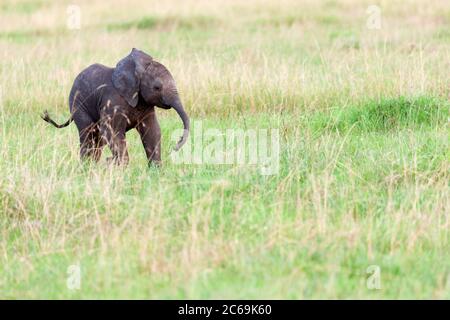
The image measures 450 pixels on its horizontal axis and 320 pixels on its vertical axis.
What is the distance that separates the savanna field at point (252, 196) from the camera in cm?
561

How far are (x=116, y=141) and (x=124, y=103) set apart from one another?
365mm

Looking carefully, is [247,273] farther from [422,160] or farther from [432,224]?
[422,160]

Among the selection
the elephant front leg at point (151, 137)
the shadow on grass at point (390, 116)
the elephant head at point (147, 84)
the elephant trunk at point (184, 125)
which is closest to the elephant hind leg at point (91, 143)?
the elephant front leg at point (151, 137)

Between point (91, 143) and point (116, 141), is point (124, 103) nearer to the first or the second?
point (116, 141)

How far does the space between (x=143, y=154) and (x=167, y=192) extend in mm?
2044

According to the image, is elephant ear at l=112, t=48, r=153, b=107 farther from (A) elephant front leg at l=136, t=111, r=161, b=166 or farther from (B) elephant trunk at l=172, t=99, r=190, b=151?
(B) elephant trunk at l=172, t=99, r=190, b=151

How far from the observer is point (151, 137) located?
8305 mm

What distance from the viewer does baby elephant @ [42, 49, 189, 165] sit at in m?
8.07

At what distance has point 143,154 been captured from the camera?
8.99 metres

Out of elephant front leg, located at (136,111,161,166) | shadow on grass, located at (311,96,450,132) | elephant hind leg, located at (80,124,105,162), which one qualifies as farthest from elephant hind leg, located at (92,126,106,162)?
shadow on grass, located at (311,96,450,132)

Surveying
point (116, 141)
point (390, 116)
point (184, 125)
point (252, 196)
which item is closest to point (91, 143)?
point (116, 141)

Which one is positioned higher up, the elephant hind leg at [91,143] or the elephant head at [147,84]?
the elephant head at [147,84]

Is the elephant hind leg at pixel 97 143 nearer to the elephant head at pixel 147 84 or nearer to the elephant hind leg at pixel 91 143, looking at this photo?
the elephant hind leg at pixel 91 143

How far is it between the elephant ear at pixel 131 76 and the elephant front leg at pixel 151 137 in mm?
262
